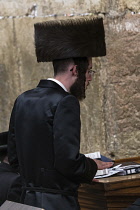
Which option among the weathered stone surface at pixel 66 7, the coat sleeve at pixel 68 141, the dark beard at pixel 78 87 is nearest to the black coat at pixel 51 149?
the coat sleeve at pixel 68 141

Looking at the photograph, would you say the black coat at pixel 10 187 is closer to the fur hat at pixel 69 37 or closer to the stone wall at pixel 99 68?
the fur hat at pixel 69 37

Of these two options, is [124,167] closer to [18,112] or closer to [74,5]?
[18,112]

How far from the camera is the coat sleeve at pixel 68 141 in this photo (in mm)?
3104

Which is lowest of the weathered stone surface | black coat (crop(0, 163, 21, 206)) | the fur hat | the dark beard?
black coat (crop(0, 163, 21, 206))

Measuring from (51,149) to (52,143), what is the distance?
0.03 m

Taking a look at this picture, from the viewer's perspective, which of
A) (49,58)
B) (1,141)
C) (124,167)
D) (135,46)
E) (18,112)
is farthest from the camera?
(135,46)

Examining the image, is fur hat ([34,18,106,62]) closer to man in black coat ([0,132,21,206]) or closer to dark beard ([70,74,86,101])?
dark beard ([70,74,86,101])

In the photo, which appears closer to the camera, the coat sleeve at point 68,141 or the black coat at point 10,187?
the coat sleeve at point 68,141

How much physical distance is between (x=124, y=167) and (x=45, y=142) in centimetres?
88

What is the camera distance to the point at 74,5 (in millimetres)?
5242

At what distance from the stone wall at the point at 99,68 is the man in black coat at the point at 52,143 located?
1792 millimetres

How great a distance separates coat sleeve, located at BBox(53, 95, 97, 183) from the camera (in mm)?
3104

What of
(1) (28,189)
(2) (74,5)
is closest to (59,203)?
(1) (28,189)

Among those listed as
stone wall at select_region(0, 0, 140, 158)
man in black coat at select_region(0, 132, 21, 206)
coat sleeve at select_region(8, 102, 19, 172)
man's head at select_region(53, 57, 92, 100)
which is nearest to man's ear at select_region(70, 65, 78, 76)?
man's head at select_region(53, 57, 92, 100)
